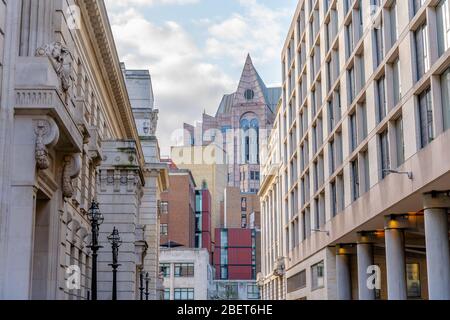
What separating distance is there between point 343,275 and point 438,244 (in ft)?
66.3

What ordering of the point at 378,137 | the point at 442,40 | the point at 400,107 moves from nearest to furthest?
the point at 442,40, the point at 400,107, the point at 378,137

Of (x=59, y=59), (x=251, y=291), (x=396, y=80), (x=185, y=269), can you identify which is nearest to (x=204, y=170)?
(x=251, y=291)

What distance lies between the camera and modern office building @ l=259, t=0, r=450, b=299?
98.8 feet

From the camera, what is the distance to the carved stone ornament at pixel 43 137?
17.9m

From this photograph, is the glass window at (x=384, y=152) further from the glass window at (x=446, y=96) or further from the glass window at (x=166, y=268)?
the glass window at (x=166, y=268)

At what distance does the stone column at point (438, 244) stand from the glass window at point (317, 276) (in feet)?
74.9

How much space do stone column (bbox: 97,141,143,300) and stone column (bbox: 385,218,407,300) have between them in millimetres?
14021

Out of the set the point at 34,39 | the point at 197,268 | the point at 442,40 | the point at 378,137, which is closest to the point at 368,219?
the point at 378,137

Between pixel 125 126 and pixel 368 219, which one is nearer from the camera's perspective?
pixel 368 219

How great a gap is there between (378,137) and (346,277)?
16.4m

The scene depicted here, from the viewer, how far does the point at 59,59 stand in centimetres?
1983
